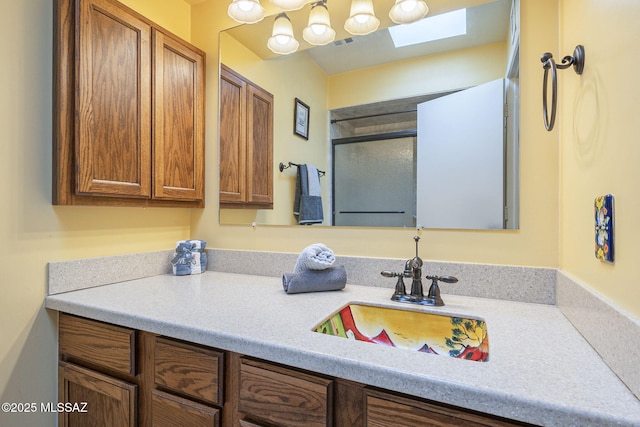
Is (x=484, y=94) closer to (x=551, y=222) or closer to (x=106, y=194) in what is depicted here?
(x=551, y=222)

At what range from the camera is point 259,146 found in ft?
5.13

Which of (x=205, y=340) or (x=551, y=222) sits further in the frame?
(x=551, y=222)

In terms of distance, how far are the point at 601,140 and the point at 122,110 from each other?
1553 millimetres

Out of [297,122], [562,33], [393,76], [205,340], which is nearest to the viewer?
[205,340]

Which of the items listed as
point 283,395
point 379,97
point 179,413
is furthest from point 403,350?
point 379,97

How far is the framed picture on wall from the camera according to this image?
145cm

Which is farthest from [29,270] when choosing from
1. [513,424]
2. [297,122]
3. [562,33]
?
[562,33]

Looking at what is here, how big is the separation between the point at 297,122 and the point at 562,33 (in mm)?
1026

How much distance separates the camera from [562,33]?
3.41 feet

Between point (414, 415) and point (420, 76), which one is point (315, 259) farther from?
point (420, 76)

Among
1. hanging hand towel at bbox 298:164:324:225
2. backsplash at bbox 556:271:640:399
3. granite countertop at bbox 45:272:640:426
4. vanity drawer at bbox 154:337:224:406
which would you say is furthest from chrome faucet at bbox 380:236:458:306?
vanity drawer at bbox 154:337:224:406

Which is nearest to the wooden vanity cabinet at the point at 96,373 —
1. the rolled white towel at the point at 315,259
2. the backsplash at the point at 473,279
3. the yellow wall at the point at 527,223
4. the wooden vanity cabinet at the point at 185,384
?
the wooden vanity cabinet at the point at 185,384

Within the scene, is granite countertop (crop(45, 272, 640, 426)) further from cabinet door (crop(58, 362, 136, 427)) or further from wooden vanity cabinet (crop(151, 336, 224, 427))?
cabinet door (crop(58, 362, 136, 427))

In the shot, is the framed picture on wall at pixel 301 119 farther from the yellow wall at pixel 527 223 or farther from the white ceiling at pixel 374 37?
the yellow wall at pixel 527 223
